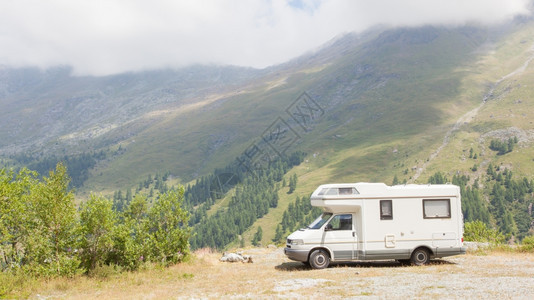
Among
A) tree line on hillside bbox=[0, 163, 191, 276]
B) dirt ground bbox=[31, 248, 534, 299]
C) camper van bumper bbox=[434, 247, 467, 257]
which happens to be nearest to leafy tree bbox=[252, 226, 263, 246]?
tree line on hillside bbox=[0, 163, 191, 276]

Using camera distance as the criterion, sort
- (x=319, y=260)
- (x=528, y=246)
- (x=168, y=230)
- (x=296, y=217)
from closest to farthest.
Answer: (x=319, y=260) < (x=168, y=230) < (x=528, y=246) < (x=296, y=217)

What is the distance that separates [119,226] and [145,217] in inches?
94.7

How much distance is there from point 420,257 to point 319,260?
5561 millimetres

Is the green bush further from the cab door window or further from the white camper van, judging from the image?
the cab door window

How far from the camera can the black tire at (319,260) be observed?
21.2 metres

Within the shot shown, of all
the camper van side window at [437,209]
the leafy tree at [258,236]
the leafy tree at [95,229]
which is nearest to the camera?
the leafy tree at [95,229]

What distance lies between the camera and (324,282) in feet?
56.5

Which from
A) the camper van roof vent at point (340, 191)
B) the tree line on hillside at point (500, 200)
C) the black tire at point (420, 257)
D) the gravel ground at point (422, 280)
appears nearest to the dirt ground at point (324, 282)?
the gravel ground at point (422, 280)

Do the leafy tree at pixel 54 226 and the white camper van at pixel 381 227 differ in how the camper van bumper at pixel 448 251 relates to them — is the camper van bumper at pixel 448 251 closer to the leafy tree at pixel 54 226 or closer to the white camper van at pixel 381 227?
the white camper van at pixel 381 227

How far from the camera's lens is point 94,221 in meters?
20.1

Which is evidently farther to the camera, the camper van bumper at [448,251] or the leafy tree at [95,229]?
the camper van bumper at [448,251]

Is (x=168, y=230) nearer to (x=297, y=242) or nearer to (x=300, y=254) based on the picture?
(x=297, y=242)

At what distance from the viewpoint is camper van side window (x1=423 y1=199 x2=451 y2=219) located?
21641 mm

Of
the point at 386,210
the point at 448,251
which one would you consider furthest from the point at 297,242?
the point at 448,251
